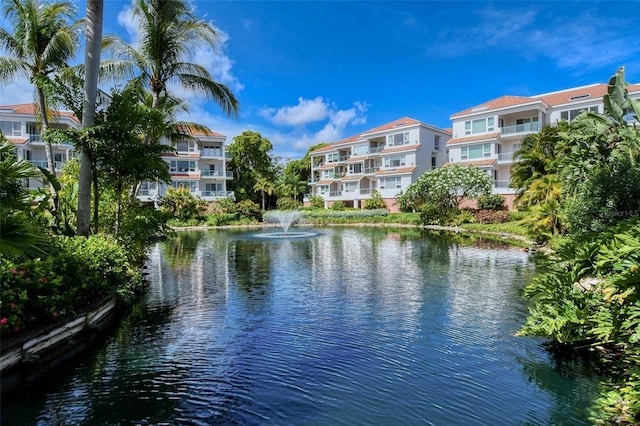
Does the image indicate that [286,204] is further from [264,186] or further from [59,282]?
[59,282]

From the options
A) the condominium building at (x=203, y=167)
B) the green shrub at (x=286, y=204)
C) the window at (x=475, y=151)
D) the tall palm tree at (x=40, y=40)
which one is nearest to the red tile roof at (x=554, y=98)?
the window at (x=475, y=151)

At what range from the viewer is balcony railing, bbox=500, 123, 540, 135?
42.2 meters

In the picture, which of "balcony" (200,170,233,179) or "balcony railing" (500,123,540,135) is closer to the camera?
"balcony railing" (500,123,540,135)

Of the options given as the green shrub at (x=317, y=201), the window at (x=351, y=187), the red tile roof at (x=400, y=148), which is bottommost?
the green shrub at (x=317, y=201)

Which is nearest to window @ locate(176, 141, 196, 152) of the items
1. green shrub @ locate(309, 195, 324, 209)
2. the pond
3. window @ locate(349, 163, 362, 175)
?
green shrub @ locate(309, 195, 324, 209)

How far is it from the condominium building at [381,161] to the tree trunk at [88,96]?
45.4 m

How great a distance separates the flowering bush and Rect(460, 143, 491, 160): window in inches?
1724

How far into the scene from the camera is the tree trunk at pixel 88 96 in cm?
1115

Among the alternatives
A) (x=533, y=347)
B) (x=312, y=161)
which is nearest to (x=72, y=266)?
(x=533, y=347)

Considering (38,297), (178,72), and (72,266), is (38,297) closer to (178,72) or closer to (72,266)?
(72,266)

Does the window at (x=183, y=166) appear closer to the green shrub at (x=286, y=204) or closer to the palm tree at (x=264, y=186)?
the palm tree at (x=264, y=186)

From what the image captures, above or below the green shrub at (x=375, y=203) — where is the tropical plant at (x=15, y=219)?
below

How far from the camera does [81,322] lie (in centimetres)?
842

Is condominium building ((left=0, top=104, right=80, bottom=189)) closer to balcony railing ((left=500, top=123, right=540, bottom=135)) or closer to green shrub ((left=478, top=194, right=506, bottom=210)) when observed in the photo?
green shrub ((left=478, top=194, right=506, bottom=210))
